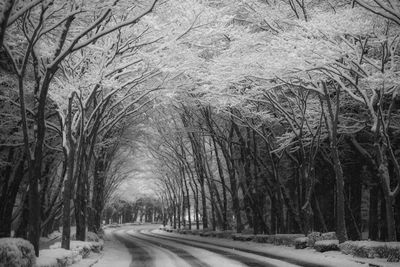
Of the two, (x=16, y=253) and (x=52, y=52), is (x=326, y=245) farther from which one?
(x=52, y=52)

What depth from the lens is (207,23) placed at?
540 inches

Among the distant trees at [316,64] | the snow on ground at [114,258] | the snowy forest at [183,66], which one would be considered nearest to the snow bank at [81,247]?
the snow on ground at [114,258]

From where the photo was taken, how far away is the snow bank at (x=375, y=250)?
12659mm

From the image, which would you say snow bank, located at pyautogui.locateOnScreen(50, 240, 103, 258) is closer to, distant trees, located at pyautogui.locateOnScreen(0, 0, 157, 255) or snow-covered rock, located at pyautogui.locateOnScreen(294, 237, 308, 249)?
distant trees, located at pyautogui.locateOnScreen(0, 0, 157, 255)

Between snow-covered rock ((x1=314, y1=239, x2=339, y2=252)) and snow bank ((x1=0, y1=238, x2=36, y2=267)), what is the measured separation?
1150 cm

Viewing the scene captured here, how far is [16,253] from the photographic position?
861 cm

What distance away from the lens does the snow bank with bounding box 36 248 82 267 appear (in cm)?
1025

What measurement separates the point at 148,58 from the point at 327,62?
6270mm

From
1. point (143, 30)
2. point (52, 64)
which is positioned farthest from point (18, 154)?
point (52, 64)

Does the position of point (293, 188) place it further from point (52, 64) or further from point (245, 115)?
point (52, 64)

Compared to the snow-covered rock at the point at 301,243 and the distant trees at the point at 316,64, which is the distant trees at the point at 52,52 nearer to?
the distant trees at the point at 316,64

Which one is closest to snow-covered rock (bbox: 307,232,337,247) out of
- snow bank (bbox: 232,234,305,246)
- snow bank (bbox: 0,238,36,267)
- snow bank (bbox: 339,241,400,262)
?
snow bank (bbox: 232,234,305,246)

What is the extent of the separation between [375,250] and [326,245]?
10.2 ft

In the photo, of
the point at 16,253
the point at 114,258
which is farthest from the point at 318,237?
the point at 16,253
